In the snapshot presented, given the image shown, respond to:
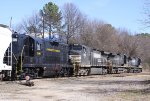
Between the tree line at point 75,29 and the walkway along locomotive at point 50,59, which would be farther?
the tree line at point 75,29

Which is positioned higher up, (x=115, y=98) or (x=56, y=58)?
(x=56, y=58)

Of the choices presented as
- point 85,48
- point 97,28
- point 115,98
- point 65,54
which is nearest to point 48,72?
point 65,54

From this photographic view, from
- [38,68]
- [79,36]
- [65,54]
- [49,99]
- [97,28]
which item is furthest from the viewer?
[97,28]

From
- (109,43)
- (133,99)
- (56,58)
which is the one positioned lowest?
(133,99)

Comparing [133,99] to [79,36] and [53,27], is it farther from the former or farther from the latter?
[53,27]

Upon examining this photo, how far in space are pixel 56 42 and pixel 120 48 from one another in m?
72.4

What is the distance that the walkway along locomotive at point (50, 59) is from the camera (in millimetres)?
25781

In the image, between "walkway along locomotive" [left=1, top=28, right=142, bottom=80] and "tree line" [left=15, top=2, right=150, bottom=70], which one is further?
"tree line" [left=15, top=2, right=150, bottom=70]

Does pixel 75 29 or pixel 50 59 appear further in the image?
pixel 75 29

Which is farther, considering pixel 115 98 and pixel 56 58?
pixel 56 58

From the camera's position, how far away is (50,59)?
30734 mm

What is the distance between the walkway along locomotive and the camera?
25.8 metres

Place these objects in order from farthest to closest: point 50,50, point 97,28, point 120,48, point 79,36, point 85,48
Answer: point 120,48 < point 97,28 < point 79,36 < point 85,48 < point 50,50

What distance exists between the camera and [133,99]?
15.4 metres
